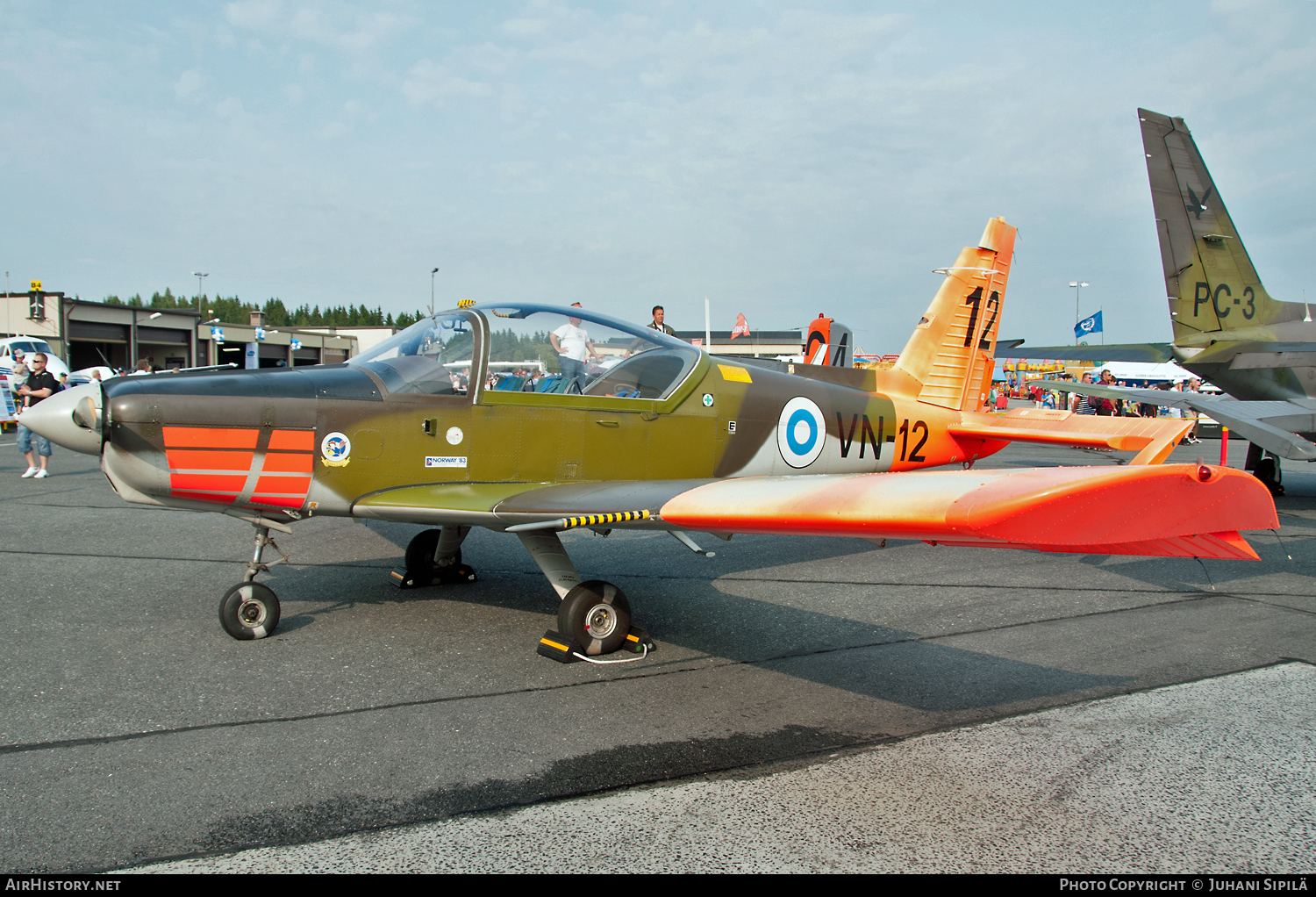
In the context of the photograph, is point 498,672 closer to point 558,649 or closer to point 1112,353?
point 558,649

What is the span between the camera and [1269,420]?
8594 mm

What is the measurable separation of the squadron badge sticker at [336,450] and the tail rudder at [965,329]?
5105mm

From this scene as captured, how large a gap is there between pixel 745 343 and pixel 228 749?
202ft

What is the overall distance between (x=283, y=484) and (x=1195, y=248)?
11.3 meters

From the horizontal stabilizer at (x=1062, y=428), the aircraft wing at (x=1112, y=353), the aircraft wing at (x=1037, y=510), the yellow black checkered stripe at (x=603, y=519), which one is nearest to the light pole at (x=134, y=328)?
the aircraft wing at (x=1112, y=353)

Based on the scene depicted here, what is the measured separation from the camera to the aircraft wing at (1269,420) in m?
7.12

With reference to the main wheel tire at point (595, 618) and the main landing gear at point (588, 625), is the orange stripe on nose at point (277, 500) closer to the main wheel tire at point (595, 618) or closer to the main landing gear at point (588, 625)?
the main landing gear at point (588, 625)

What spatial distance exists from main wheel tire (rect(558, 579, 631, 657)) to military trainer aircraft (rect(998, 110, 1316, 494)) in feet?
29.2

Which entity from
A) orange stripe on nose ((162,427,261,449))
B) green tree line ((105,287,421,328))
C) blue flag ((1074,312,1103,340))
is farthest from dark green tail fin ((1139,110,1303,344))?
green tree line ((105,287,421,328))

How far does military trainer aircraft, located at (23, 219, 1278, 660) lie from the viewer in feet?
8.51

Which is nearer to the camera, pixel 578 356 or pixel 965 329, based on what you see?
pixel 578 356

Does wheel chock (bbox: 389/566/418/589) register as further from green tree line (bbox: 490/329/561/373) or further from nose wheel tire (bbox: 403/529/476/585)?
green tree line (bbox: 490/329/561/373)

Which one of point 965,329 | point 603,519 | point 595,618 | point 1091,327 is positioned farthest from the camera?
point 1091,327

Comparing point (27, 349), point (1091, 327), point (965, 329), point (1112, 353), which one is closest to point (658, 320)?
point (965, 329)
